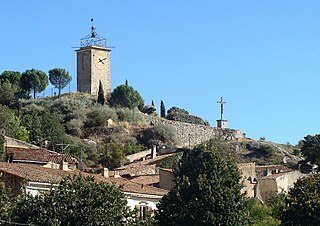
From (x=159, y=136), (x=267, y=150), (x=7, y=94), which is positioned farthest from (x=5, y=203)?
(x=267, y=150)

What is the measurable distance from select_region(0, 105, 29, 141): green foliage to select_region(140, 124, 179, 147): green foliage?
24.9 m

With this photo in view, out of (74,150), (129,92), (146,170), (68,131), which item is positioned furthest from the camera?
(129,92)

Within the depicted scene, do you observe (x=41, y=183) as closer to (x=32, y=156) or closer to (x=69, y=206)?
(x=69, y=206)

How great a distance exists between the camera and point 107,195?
46781 mm

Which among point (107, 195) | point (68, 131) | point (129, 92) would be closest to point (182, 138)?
point (129, 92)

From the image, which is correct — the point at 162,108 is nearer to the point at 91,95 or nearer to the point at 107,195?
the point at 91,95

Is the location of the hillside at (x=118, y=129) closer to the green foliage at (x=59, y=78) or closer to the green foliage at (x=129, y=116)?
the green foliage at (x=129, y=116)

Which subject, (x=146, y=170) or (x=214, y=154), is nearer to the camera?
(x=214, y=154)

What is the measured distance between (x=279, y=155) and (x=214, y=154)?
59.9 m

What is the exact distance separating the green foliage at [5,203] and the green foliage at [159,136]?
69569 mm

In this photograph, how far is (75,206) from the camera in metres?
45.6

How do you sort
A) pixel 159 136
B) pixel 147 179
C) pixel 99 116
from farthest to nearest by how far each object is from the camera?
1. pixel 159 136
2. pixel 99 116
3. pixel 147 179

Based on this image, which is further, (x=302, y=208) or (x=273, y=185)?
(x=273, y=185)

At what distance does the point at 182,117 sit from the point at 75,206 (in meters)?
88.2
